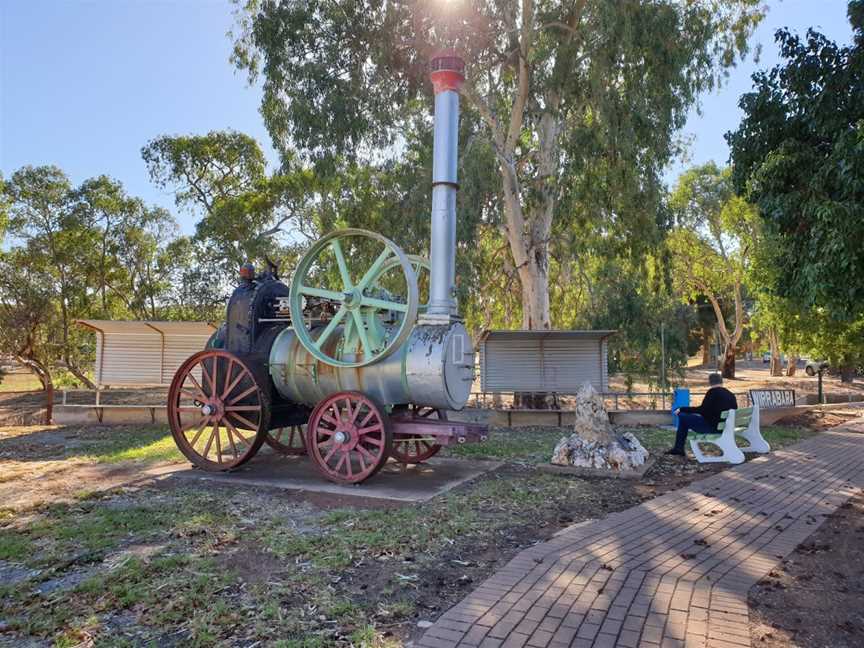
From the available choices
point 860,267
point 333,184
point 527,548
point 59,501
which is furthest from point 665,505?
point 333,184

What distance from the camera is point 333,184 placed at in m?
17.6

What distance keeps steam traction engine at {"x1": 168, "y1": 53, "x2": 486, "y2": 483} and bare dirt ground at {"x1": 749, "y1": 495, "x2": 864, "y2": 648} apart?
145 inches

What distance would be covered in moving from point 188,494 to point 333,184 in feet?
40.1

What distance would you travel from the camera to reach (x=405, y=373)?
737 centimetres

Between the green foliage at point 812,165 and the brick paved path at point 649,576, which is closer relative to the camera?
the brick paved path at point 649,576

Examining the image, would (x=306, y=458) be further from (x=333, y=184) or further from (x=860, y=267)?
(x=333, y=184)

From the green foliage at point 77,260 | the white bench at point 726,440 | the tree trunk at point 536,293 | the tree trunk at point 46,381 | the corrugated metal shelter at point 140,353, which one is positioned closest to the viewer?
the white bench at point 726,440

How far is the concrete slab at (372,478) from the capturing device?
707 centimetres

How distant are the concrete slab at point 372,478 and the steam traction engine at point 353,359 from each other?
21 cm

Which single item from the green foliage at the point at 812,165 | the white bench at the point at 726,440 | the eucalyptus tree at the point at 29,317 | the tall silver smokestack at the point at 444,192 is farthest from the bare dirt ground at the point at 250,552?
the eucalyptus tree at the point at 29,317

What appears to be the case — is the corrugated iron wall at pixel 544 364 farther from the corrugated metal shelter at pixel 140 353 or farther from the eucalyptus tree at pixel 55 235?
the eucalyptus tree at pixel 55 235

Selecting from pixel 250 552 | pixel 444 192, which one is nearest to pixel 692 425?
pixel 444 192

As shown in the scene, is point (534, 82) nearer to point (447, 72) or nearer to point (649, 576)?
point (447, 72)

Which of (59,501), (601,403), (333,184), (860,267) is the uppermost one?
(333,184)
